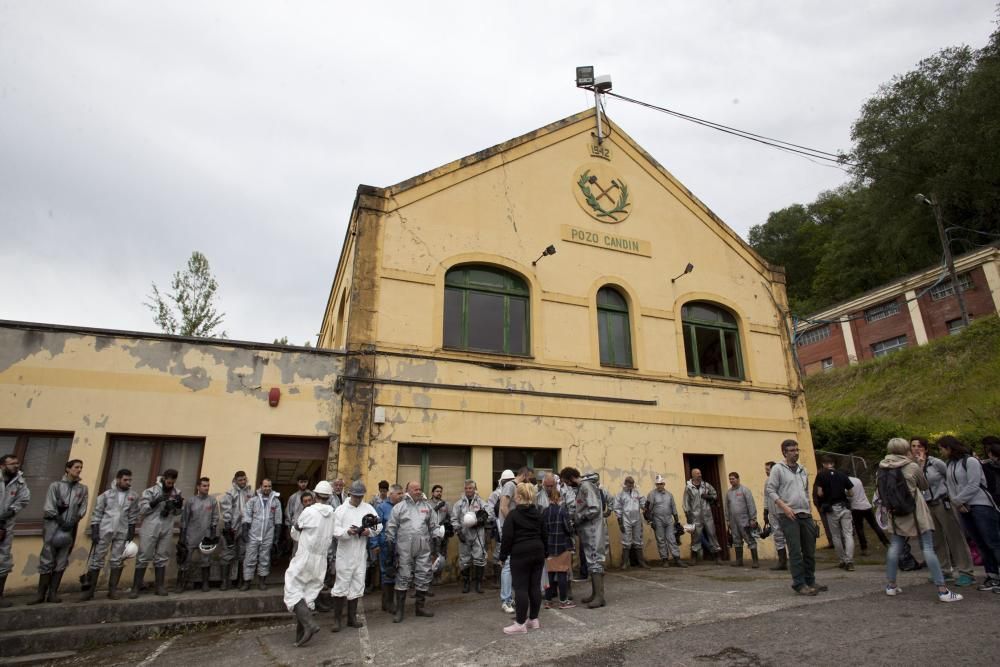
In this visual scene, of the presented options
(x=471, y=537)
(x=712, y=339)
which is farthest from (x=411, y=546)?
(x=712, y=339)

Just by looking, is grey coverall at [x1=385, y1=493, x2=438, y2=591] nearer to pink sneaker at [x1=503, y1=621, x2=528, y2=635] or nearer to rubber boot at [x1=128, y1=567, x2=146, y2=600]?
pink sneaker at [x1=503, y1=621, x2=528, y2=635]

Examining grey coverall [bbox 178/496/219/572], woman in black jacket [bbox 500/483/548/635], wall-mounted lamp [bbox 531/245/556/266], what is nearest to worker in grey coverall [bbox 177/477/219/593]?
grey coverall [bbox 178/496/219/572]

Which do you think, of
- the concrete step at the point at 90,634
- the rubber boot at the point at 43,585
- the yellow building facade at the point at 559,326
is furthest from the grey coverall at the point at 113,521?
the yellow building facade at the point at 559,326

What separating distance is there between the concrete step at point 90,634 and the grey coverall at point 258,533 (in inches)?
45.0

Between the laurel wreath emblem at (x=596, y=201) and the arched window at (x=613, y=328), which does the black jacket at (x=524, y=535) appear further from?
the laurel wreath emblem at (x=596, y=201)

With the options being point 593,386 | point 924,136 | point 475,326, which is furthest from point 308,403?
point 924,136

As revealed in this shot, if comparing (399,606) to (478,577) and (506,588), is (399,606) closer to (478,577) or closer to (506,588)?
(506,588)

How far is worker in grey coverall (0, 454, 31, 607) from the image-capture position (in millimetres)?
7613

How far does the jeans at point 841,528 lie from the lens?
32.1 ft

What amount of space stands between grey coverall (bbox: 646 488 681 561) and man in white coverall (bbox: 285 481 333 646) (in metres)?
6.79

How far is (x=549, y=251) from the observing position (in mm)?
12812

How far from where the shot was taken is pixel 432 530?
26.7 ft

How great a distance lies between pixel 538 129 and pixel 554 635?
11672mm

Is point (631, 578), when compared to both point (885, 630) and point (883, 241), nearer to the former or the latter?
point (885, 630)
